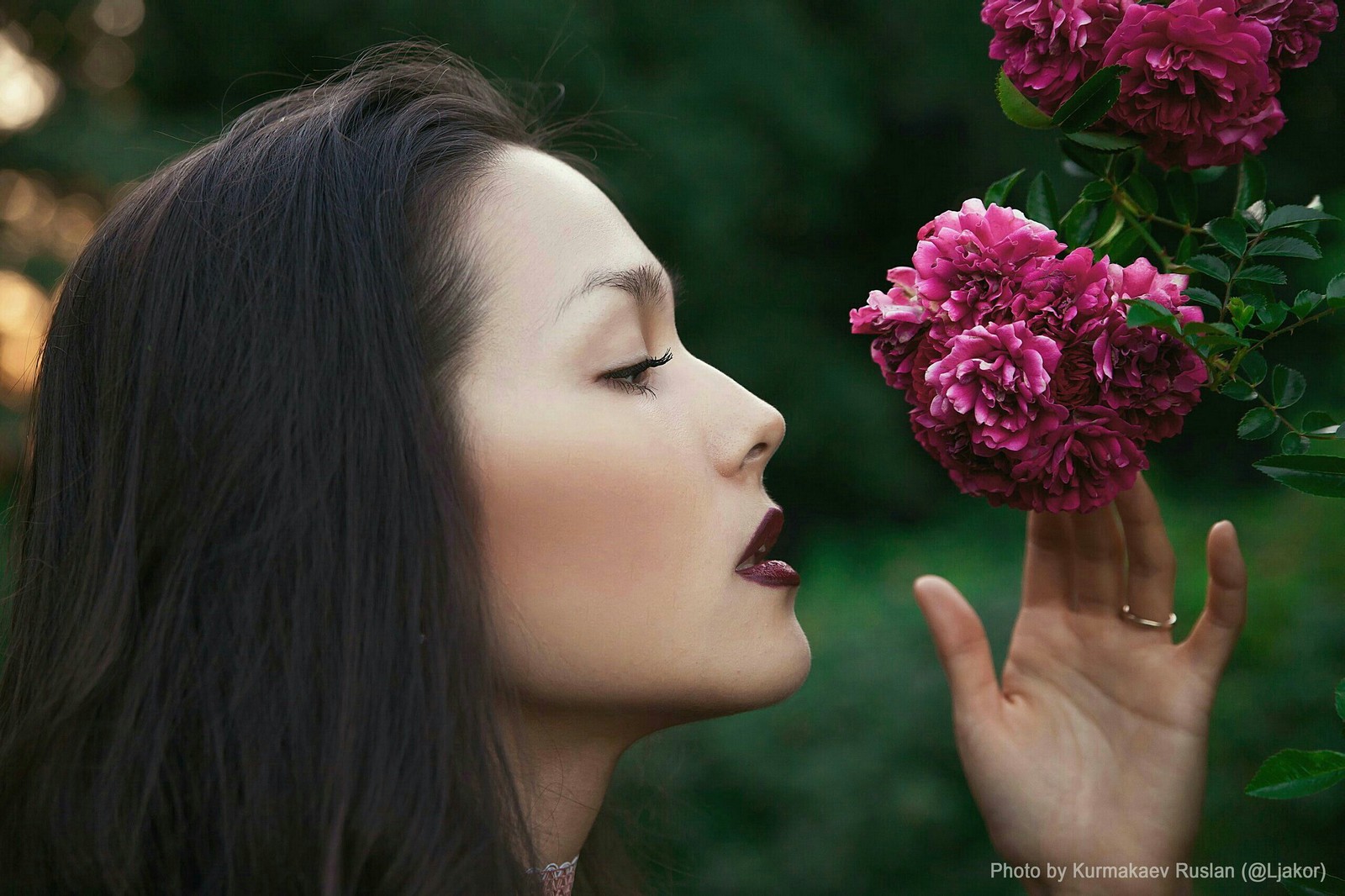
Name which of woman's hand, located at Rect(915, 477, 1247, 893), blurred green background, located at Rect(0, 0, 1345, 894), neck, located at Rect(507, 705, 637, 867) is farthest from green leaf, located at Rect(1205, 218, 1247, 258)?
blurred green background, located at Rect(0, 0, 1345, 894)

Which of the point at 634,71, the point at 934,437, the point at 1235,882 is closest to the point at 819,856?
the point at 1235,882

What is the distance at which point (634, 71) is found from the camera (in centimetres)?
564

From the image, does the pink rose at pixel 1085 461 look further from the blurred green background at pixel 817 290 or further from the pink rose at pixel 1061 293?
the blurred green background at pixel 817 290

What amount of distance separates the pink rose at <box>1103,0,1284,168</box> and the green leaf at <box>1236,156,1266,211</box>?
0.14ft

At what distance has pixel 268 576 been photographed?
4.70 ft

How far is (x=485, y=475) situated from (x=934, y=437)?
67 cm

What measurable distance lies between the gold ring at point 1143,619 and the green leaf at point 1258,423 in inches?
26.9

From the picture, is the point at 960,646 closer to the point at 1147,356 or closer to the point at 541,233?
the point at 1147,356

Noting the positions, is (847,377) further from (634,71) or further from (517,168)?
(517,168)

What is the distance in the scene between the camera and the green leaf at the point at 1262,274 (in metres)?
1.35

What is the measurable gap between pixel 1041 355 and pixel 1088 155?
0.40 m

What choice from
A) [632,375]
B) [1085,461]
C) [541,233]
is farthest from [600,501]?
[1085,461]

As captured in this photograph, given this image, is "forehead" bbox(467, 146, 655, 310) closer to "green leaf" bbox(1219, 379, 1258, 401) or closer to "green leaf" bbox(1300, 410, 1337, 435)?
"green leaf" bbox(1219, 379, 1258, 401)

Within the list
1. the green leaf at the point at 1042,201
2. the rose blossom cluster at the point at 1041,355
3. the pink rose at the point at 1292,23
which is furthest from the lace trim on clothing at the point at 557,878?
the pink rose at the point at 1292,23
